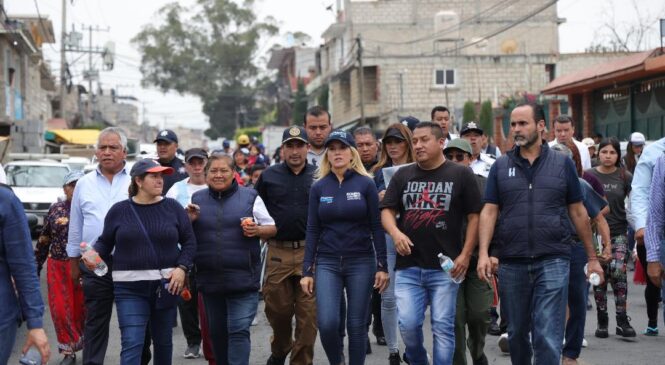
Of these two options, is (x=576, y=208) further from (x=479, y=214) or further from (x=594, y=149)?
(x=594, y=149)

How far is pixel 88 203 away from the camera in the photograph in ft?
27.8

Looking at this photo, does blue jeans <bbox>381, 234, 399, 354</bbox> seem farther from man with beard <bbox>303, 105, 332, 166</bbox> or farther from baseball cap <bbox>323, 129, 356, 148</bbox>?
baseball cap <bbox>323, 129, 356, 148</bbox>

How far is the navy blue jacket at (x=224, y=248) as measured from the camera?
833cm

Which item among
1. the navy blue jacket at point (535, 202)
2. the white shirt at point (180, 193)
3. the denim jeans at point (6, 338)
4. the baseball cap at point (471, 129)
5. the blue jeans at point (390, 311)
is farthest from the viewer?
the baseball cap at point (471, 129)

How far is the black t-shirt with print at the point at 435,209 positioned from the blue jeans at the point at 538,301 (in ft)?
1.48

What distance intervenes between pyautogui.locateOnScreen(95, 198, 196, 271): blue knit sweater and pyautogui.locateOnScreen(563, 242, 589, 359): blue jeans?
313 centimetres

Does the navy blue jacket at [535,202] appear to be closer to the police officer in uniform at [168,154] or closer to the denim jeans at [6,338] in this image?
the denim jeans at [6,338]

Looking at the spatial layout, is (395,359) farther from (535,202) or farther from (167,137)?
(167,137)

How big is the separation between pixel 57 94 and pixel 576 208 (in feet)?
228

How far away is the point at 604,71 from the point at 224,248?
1993 centimetres

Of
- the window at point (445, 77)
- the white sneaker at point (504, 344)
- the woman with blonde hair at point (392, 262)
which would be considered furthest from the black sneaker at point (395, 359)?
the window at point (445, 77)

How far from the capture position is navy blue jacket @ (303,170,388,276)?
8.32 meters

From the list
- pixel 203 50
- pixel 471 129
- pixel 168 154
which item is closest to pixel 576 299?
pixel 471 129

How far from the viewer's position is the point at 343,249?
830 centimetres
